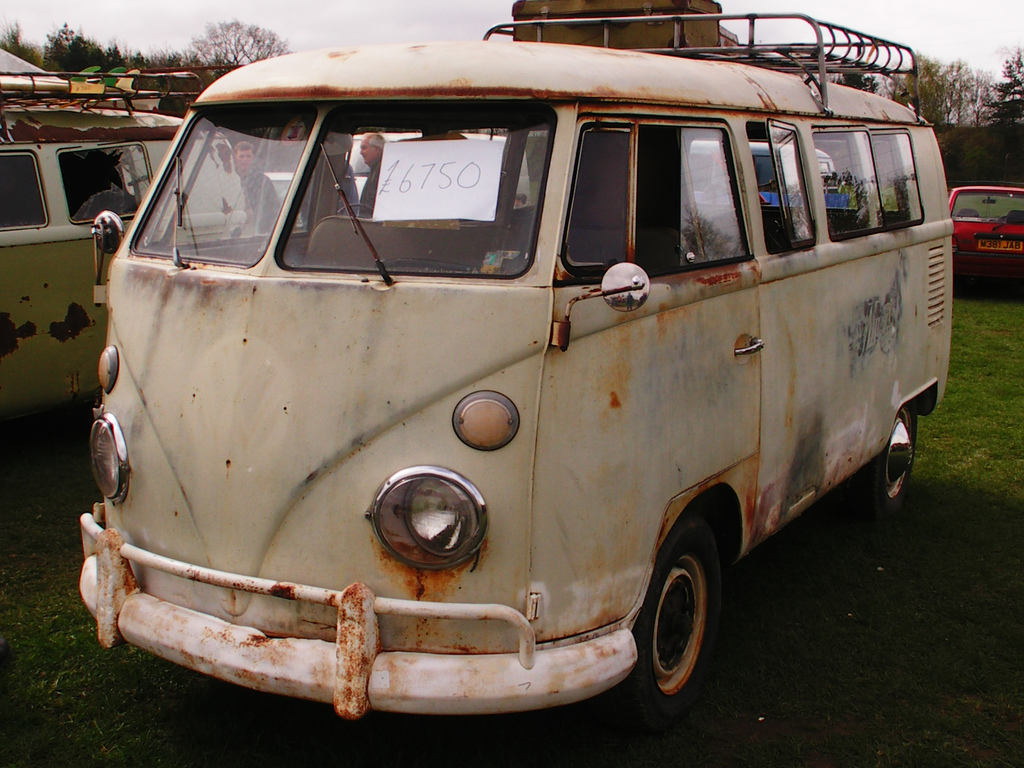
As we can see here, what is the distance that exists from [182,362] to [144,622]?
757 millimetres

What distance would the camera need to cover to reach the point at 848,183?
4719 millimetres

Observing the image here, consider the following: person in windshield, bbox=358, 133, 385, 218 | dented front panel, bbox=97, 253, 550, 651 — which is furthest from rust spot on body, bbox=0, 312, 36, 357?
person in windshield, bbox=358, 133, 385, 218

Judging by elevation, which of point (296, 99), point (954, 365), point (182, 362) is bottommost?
point (954, 365)

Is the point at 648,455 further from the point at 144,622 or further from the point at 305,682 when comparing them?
the point at 144,622

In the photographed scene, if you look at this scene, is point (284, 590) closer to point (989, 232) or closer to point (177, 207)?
point (177, 207)

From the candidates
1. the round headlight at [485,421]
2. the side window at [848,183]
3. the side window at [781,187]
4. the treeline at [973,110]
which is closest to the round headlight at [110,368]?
the round headlight at [485,421]

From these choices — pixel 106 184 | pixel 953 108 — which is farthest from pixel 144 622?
pixel 953 108

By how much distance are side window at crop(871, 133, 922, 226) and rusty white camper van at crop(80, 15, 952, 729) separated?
1791mm

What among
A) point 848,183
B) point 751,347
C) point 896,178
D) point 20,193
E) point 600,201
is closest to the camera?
point 600,201

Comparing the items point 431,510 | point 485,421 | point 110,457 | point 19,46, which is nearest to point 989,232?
point 485,421

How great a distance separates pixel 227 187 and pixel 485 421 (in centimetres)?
131

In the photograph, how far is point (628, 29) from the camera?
21.1 feet

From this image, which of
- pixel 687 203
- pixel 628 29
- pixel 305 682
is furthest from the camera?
pixel 628 29

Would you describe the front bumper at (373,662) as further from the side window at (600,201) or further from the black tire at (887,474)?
the black tire at (887,474)
